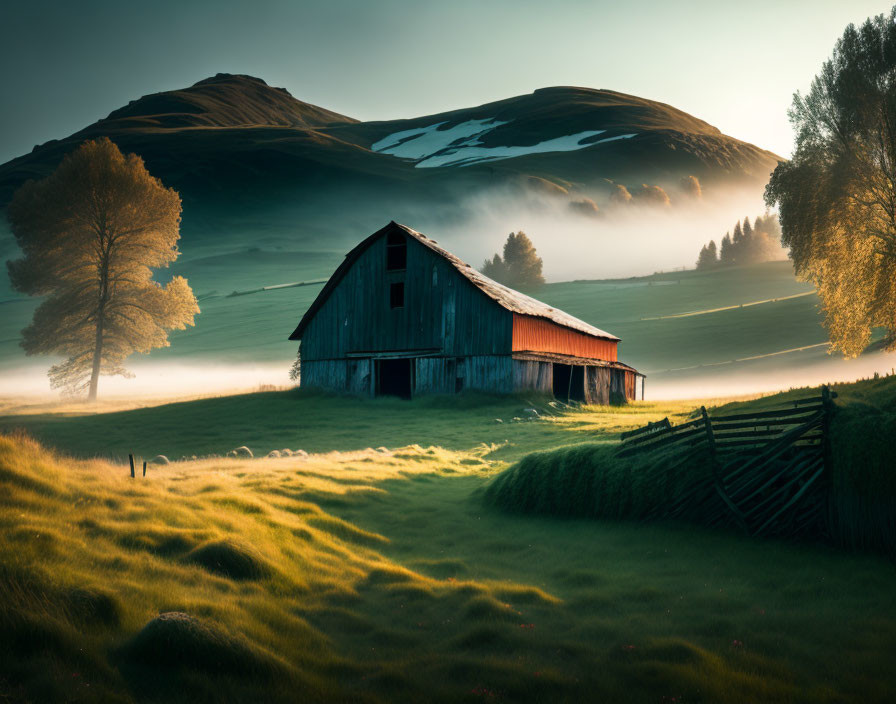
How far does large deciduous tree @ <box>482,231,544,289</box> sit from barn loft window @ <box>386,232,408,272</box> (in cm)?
7854

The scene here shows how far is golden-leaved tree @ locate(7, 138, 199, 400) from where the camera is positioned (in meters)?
42.6

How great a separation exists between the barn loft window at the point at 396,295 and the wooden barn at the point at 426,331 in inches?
2.4

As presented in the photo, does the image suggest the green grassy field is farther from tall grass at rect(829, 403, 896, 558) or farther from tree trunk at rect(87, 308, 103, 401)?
tree trunk at rect(87, 308, 103, 401)

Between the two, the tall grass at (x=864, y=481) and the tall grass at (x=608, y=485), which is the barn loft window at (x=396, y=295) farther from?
the tall grass at (x=864, y=481)

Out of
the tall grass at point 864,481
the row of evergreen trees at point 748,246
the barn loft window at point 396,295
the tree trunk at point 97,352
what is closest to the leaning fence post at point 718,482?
the tall grass at point 864,481

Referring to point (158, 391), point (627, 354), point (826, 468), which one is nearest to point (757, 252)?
point (627, 354)

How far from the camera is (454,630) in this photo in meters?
7.01

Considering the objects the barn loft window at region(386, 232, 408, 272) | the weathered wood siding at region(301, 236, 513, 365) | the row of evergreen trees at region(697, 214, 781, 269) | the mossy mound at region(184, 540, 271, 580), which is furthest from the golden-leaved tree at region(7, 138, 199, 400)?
the row of evergreen trees at region(697, 214, 781, 269)

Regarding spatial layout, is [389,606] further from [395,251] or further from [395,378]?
[395,378]

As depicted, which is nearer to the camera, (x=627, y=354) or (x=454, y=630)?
(x=454, y=630)

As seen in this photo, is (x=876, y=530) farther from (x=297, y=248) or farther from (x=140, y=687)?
(x=297, y=248)

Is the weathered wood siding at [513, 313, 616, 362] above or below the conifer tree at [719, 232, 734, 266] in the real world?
below

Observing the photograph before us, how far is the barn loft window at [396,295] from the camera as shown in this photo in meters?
38.2

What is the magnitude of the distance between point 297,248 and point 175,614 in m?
201
